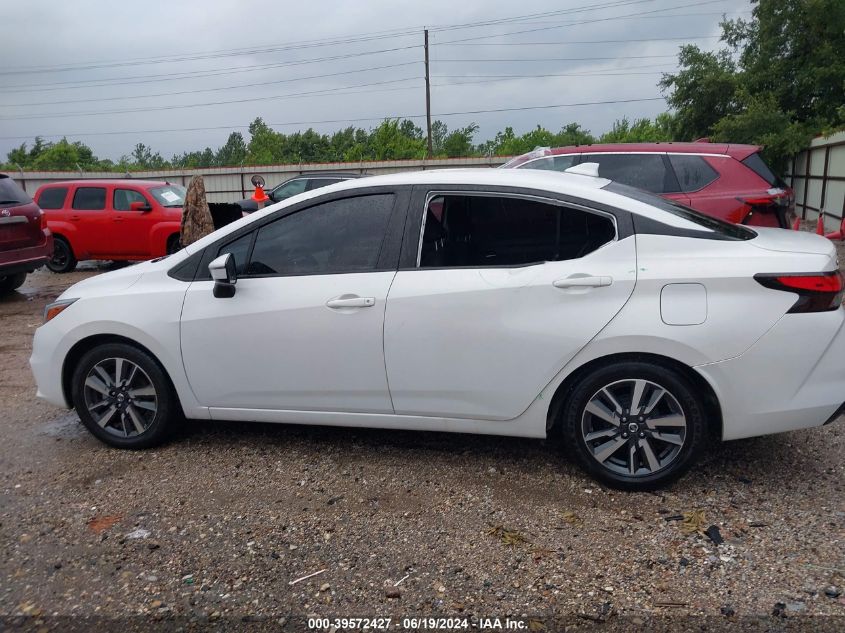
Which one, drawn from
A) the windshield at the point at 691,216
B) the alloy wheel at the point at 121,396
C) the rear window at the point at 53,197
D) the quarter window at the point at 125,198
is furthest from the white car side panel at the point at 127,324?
the rear window at the point at 53,197

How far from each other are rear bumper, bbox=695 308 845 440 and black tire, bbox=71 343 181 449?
9.81 ft

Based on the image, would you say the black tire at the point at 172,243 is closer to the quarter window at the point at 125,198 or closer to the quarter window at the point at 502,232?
the quarter window at the point at 125,198

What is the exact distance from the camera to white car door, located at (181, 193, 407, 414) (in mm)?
3771

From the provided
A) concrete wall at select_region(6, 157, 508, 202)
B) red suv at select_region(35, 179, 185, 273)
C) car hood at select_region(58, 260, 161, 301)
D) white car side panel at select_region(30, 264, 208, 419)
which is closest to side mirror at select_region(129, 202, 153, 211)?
red suv at select_region(35, 179, 185, 273)

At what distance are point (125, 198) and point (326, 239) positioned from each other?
31.7 feet

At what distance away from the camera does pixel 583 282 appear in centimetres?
345

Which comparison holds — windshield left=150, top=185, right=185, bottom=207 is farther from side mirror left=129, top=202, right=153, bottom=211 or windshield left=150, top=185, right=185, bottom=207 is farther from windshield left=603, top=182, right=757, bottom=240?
windshield left=603, top=182, right=757, bottom=240

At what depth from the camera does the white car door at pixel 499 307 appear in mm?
3465

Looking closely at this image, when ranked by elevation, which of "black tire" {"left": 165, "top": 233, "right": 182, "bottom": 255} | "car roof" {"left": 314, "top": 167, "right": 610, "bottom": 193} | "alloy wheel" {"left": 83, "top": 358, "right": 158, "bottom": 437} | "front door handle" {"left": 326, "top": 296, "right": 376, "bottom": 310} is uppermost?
"car roof" {"left": 314, "top": 167, "right": 610, "bottom": 193}

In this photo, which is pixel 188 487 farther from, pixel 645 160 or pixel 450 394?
pixel 645 160

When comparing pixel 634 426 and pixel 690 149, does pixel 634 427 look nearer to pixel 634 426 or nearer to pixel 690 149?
pixel 634 426

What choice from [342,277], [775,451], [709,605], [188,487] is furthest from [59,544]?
[775,451]

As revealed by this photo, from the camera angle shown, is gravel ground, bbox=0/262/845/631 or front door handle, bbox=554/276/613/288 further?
front door handle, bbox=554/276/613/288

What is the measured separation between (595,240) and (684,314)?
1.97 feet
